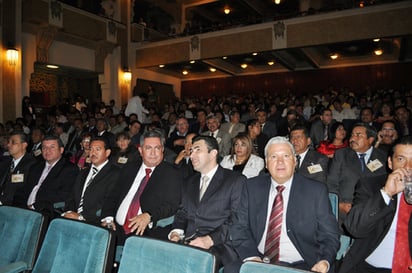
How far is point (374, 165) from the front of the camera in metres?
2.93

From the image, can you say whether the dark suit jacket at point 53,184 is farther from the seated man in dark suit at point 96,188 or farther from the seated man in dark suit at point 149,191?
the seated man in dark suit at point 149,191

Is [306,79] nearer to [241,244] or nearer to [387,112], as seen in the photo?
[387,112]

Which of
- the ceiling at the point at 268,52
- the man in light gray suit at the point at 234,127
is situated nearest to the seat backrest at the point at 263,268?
the man in light gray suit at the point at 234,127

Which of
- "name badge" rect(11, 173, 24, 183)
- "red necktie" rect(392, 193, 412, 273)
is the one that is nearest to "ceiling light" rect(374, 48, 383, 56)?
"red necktie" rect(392, 193, 412, 273)

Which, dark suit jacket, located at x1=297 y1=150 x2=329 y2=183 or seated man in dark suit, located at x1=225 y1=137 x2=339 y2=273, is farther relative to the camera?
dark suit jacket, located at x1=297 y1=150 x2=329 y2=183

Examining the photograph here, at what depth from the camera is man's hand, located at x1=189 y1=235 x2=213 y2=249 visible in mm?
1946

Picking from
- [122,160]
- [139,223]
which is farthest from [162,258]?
[122,160]

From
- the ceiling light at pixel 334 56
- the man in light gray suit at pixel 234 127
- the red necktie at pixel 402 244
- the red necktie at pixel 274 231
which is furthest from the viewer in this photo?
the ceiling light at pixel 334 56

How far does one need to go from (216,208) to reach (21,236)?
46.3 inches

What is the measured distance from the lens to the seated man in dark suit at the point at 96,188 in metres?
2.69

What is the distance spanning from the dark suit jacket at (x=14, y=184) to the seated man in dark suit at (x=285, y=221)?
242 centimetres

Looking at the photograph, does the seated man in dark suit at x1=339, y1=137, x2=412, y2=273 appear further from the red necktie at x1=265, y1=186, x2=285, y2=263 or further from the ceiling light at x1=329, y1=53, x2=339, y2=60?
the ceiling light at x1=329, y1=53, x2=339, y2=60

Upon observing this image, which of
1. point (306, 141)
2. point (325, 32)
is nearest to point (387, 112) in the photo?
point (306, 141)

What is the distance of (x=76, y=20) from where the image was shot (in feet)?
32.1
